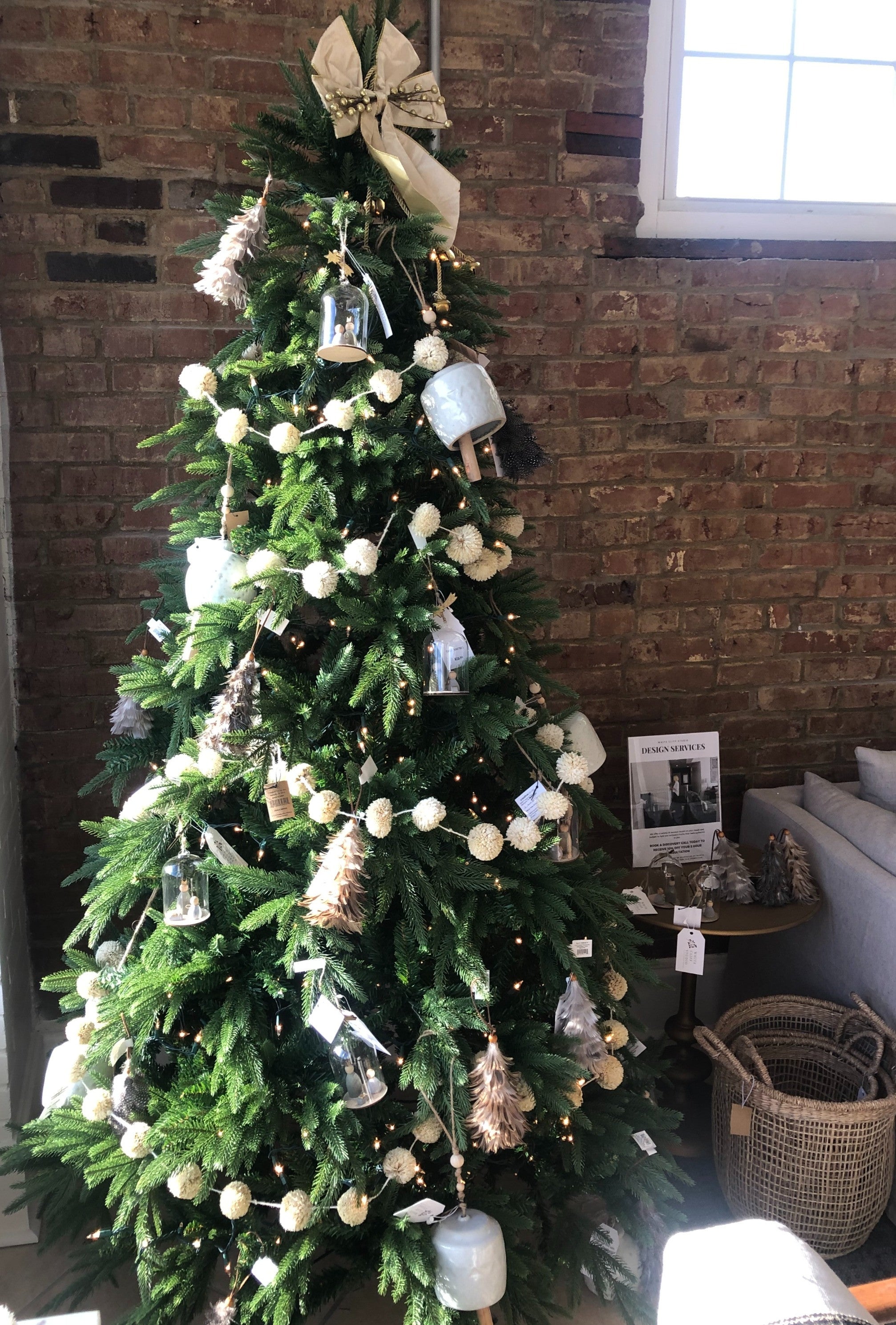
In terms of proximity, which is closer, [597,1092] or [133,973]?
[133,973]

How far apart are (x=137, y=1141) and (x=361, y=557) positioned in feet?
3.03

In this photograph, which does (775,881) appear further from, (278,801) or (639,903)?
(278,801)

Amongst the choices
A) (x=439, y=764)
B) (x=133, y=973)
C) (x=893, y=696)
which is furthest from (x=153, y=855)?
(x=893, y=696)

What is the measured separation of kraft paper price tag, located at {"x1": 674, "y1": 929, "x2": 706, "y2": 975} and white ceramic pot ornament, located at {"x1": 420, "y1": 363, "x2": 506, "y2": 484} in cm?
108

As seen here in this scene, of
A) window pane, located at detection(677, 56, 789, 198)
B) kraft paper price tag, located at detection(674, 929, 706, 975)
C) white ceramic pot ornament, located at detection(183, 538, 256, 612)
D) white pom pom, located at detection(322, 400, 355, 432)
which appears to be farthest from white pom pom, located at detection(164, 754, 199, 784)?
window pane, located at detection(677, 56, 789, 198)

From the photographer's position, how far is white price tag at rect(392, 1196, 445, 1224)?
140 cm

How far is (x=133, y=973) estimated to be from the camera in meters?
1.50

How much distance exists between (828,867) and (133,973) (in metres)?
1.45

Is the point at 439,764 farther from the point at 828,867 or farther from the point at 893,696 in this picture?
the point at 893,696

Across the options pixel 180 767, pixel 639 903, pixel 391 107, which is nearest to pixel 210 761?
pixel 180 767

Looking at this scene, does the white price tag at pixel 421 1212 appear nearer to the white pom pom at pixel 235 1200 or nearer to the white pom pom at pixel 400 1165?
the white pom pom at pixel 400 1165

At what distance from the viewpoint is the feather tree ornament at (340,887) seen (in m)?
1.27

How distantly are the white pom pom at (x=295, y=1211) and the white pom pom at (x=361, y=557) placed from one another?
907 mm

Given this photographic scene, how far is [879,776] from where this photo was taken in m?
2.21
